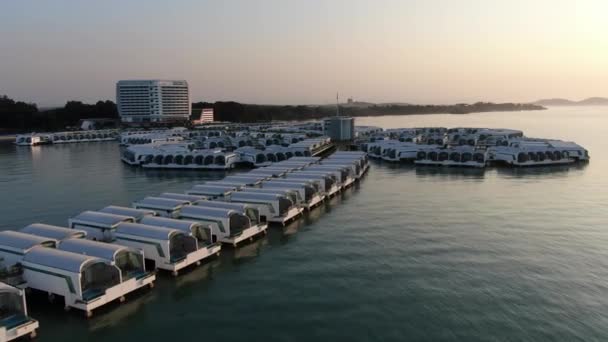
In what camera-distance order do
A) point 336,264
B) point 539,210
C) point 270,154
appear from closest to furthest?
point 336,264
point 539,210
point 270,154

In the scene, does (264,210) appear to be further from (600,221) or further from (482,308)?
(600,221)

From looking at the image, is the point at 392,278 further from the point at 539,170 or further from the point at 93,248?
the point at 539,170

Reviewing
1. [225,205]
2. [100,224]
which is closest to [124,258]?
[100,224]

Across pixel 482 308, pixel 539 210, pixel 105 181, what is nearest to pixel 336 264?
pixel 482 308

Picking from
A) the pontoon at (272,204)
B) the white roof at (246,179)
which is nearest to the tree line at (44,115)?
the white roof at (246,179)

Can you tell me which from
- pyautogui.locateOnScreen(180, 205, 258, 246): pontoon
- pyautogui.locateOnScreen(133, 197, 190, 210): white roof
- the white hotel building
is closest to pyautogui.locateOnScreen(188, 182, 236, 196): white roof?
pyautogui.locateOnScreen(133, 197, 190, 210): white roof
